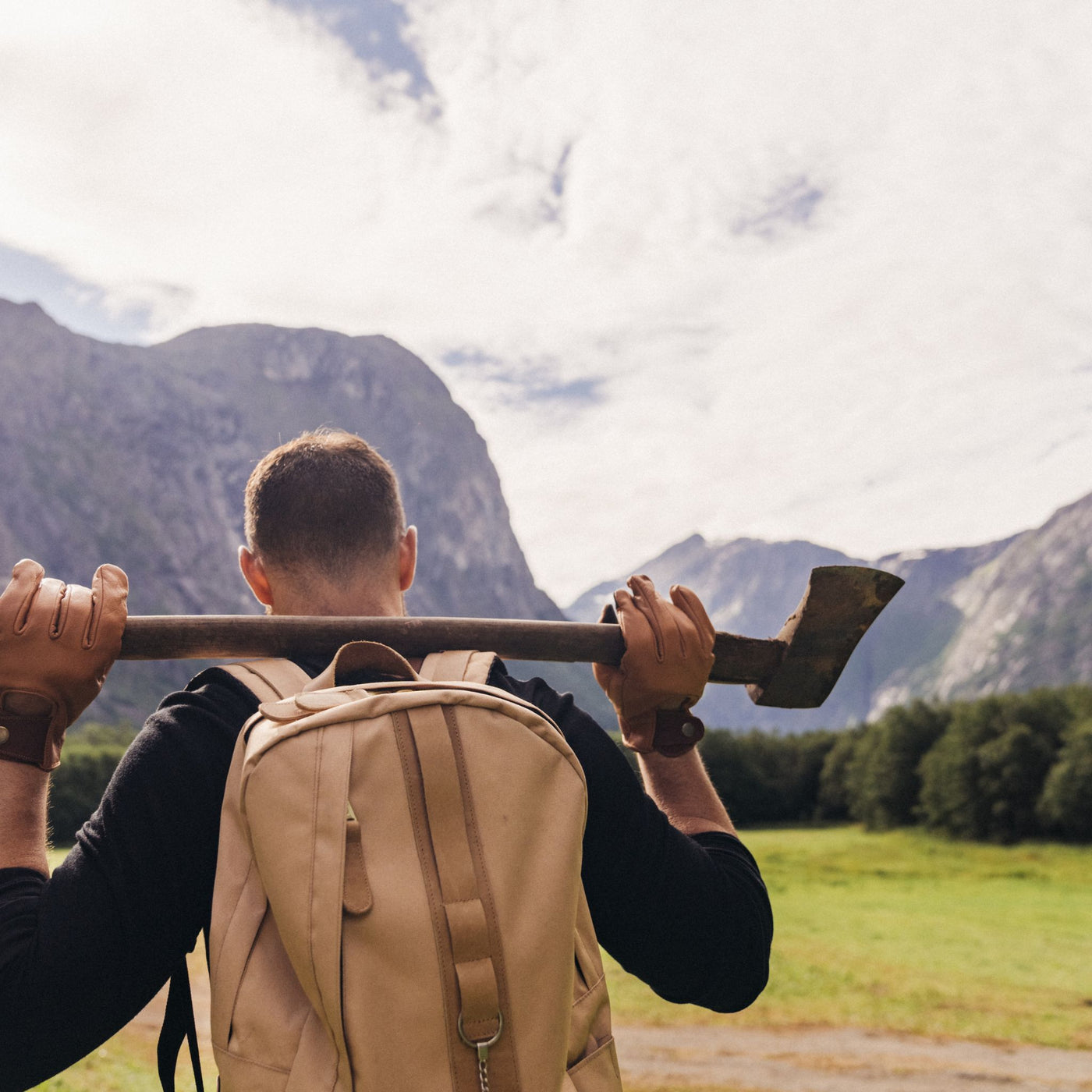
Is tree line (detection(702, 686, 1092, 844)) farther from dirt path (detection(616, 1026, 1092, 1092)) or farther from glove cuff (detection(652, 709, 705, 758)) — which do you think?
glove cuff (detection(652, 709, 705, 758))

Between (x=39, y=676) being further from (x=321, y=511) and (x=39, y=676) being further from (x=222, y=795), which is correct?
(x=321, y=511)

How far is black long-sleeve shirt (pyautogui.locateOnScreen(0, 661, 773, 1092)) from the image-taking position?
228cm

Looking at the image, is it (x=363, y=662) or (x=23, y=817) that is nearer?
(x=363, y=662)

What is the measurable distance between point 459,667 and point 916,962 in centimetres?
2826

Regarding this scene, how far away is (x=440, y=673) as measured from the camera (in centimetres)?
259

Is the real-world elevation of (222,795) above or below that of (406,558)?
below

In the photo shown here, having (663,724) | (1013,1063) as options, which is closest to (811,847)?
(1013,1063)

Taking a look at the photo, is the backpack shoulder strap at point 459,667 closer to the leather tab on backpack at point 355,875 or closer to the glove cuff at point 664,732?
the leather tab on backpack at point 355,875

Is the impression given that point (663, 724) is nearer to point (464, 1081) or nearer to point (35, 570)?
point (464, 1081)

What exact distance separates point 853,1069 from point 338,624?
652 inches

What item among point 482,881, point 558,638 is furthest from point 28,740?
point 558,638

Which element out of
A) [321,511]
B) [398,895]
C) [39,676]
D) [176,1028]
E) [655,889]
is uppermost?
[321,511]

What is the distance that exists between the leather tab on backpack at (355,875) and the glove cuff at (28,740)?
118cm

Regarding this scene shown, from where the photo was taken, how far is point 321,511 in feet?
9.97
